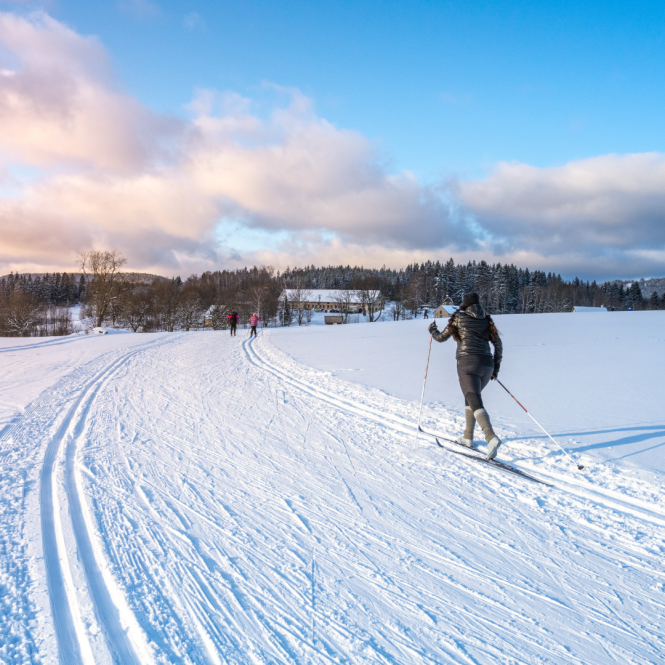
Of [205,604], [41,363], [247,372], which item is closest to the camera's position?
[205,604]

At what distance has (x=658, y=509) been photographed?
3576 mm

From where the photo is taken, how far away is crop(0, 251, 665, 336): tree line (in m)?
41.8

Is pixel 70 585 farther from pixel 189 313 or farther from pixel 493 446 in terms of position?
pixel 189 313

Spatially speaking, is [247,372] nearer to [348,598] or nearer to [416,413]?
[416,413]

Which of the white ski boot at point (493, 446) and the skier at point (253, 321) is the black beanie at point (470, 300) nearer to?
the white ski boot at point (493, 446)

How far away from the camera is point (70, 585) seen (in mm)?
2502

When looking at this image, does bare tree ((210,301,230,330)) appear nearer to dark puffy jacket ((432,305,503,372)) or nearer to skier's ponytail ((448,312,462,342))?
skier's ponytail ((448,312,462,342))

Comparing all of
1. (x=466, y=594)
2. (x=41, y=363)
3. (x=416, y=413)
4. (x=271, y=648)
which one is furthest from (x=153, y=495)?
(x=41, y=363)

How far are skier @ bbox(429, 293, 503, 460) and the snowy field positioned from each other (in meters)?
0.65

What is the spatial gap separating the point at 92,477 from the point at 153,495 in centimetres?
89

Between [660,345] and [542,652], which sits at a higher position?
[660,345]

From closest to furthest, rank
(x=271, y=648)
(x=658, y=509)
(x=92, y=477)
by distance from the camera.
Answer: (x=271, y=648) < (x=658, y=509) < (x=92, y=477)

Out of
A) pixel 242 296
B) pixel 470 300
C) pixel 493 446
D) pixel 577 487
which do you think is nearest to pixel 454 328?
pixel 470 300

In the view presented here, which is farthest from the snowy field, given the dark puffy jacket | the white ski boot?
the dark puffy jacket
